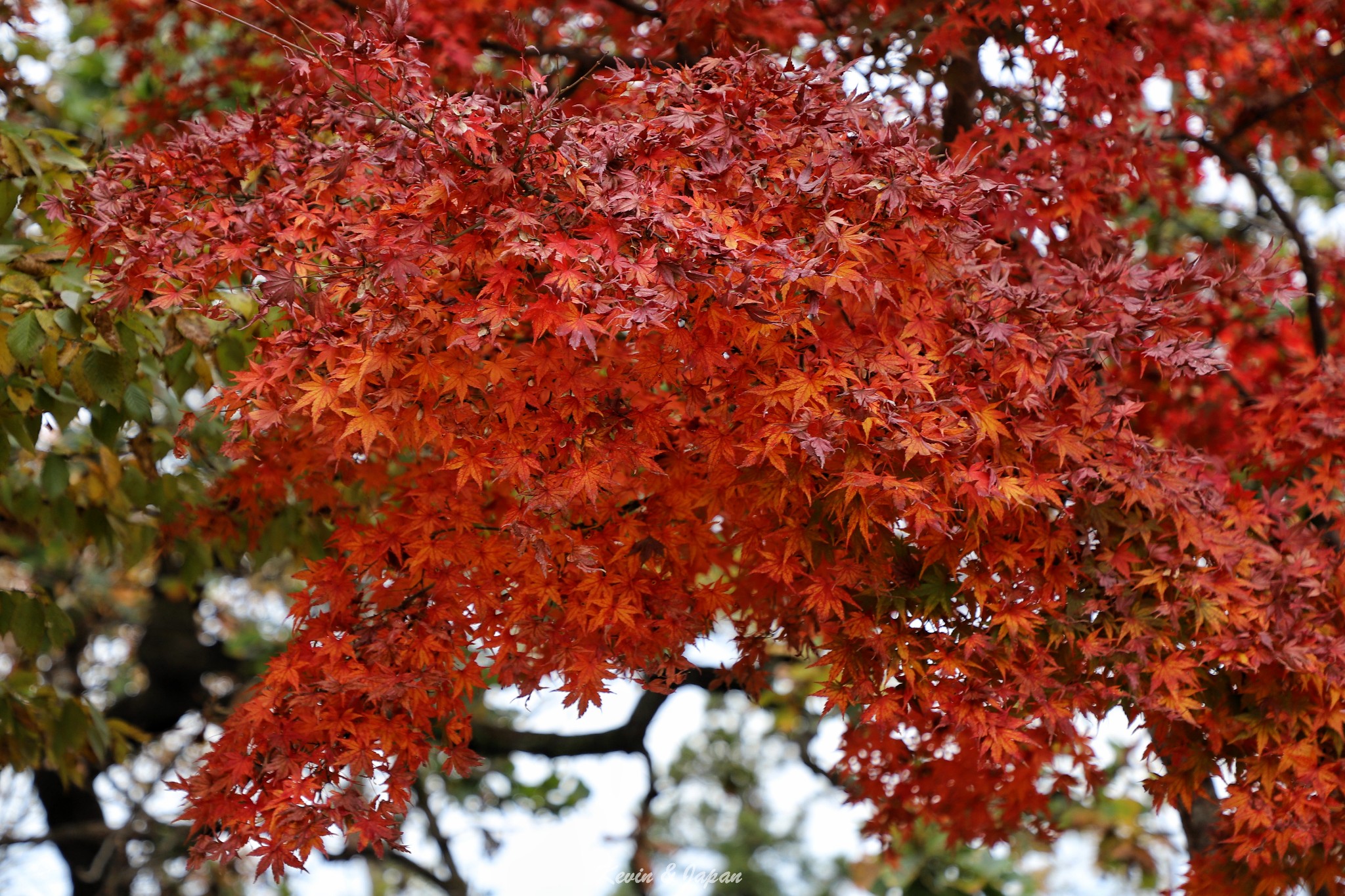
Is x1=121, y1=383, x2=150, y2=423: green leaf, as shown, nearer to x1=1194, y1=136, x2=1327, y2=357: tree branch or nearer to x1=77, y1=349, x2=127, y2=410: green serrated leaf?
x1=77, y1=349, x2=127, y2=410: green serrated leaf

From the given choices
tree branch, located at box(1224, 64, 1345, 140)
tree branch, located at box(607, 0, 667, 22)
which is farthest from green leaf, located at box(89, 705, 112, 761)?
tree branch, located at box(1224, 64, 1345, 140)

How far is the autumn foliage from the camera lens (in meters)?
2.42

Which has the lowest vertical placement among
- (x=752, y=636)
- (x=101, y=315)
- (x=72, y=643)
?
(x=752, y=636)

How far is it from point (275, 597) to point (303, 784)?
608cm

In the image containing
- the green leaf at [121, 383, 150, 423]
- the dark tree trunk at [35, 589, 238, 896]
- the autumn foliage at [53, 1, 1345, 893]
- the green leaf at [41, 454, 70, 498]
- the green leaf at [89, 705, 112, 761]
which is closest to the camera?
the autumn foliage at [53, 1, 1345, 893]

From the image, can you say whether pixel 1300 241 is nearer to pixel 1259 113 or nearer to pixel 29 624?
pixel 1259 113

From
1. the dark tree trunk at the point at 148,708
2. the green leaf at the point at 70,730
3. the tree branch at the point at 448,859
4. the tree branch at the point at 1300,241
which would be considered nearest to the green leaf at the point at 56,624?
the green leaf at the point at 70,730

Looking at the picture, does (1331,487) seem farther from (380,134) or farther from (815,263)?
(380,134)

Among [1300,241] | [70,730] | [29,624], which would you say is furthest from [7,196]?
[1300,241]

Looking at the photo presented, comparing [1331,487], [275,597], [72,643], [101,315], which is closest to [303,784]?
[101,315]

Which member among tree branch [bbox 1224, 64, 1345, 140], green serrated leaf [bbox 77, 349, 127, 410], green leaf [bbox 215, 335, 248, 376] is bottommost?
green serrated leaf [bbox 77, 349, 127, 410]

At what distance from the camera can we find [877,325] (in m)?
2.54

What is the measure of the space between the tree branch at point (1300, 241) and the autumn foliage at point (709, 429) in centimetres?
97

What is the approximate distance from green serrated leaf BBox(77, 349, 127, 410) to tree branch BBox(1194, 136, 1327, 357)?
3702mm
